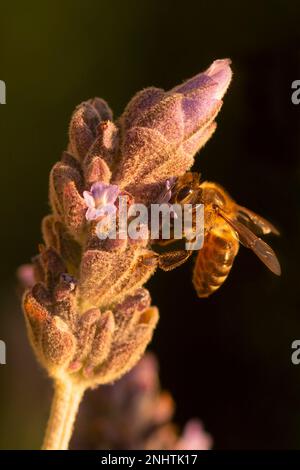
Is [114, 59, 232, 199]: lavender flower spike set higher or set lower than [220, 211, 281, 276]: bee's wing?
higher

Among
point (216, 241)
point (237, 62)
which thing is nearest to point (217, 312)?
point (237, 62)

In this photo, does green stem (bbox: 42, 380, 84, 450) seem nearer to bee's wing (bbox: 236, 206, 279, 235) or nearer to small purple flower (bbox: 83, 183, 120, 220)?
small purple flower (bbox: 83, 183, 120, 220)

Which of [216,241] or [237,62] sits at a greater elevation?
Result: [237,62]

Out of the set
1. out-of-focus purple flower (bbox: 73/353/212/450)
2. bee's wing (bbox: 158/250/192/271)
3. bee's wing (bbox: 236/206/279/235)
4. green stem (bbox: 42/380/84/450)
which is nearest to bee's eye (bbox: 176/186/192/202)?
bee's wing (bbox: 158/250/192/271)

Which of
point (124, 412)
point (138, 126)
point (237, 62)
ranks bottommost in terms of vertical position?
point (124, 412)

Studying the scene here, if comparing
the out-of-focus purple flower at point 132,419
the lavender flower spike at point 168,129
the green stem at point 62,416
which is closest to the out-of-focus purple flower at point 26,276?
the out-of-focus purple flower at point 132,419

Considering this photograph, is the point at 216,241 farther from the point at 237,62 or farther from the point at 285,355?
the point at 237,62
